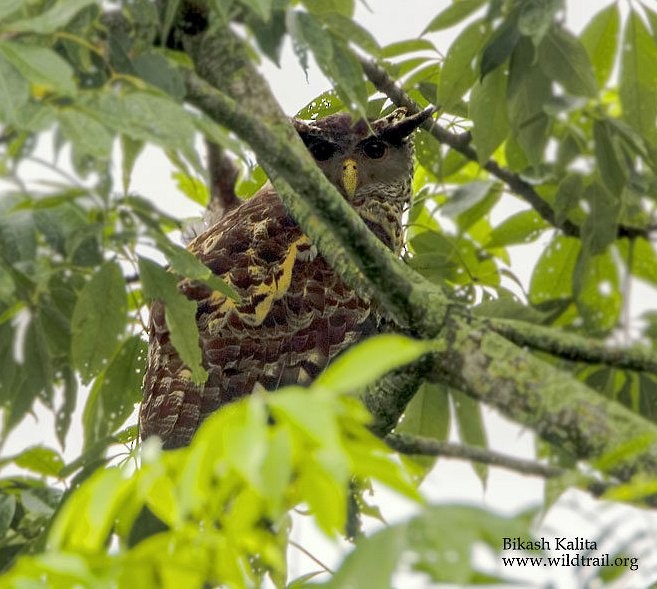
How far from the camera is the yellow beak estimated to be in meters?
3.56

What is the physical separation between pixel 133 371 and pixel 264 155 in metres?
0.65

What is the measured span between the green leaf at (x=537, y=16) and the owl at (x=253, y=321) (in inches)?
47.3

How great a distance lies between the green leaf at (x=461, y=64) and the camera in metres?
1.75

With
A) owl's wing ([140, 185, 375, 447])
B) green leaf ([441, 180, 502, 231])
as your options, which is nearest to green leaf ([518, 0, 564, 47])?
green leaf ([441, 180, 502, 231])

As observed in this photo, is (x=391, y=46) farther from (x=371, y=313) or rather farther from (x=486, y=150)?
(x=371, y=313)

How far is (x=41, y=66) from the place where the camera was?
1.18 meters

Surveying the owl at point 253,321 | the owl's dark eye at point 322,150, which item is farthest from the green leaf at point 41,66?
the owl's dark eye at point 322,150

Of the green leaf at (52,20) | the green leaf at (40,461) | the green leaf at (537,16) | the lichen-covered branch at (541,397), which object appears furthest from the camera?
the green leaf at (40,461)

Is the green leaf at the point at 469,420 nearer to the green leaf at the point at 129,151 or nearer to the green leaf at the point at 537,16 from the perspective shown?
the green leaf at the point at 537,16

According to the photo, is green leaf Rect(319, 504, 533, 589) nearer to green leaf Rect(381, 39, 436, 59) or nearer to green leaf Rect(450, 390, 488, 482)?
green leaf Rect(450, 390, 488, 482)

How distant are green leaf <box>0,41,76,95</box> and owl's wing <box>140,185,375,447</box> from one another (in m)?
1.56

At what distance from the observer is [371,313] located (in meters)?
2.98

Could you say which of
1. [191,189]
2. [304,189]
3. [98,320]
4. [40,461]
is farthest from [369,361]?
[191,189]

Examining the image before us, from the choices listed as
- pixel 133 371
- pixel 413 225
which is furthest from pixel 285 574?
pixel 413 225
